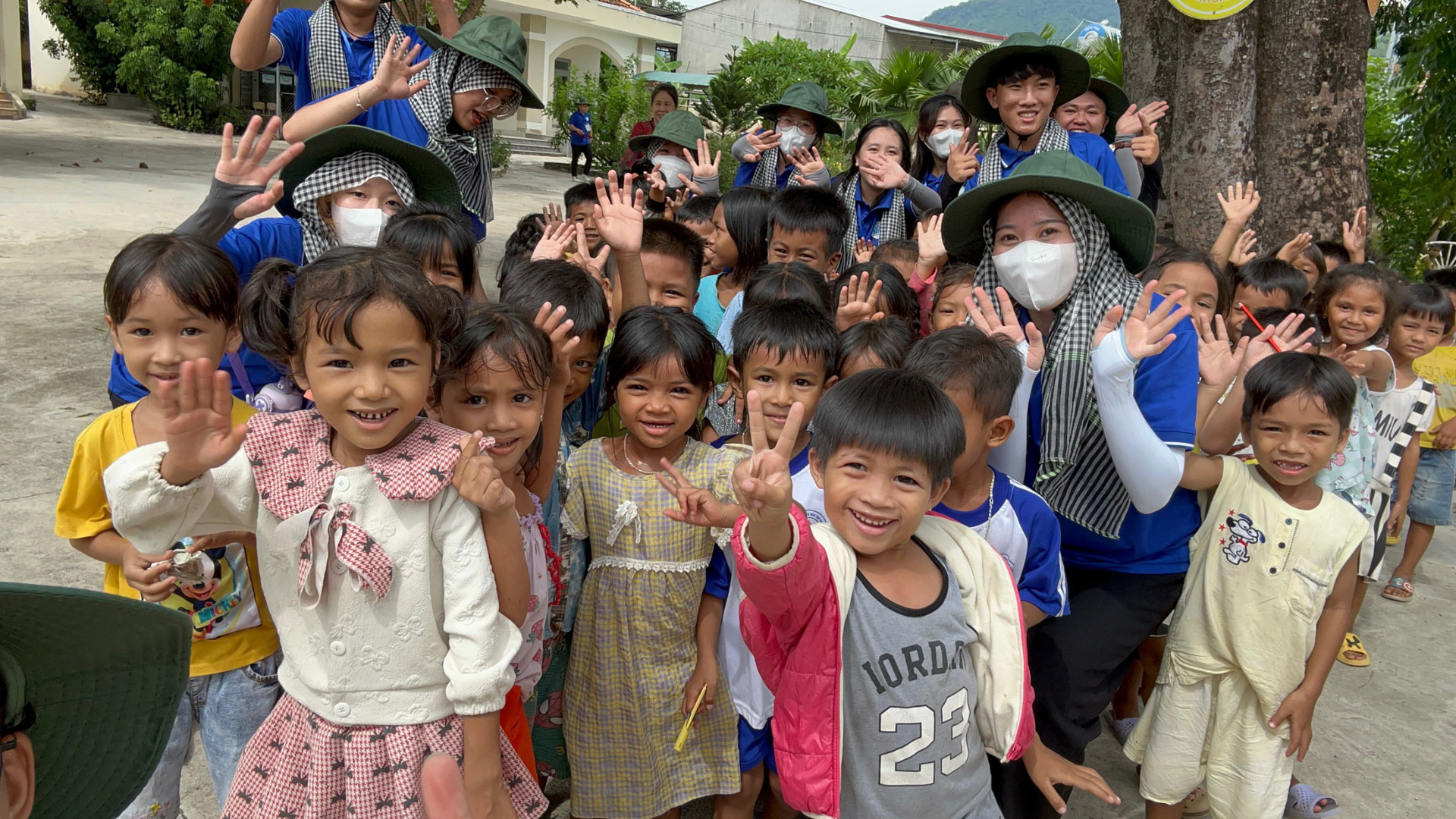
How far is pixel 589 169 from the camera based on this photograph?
21906mm

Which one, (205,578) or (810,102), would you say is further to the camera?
(810,102)

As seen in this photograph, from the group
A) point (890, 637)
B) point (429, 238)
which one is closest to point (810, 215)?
point (429, 238)

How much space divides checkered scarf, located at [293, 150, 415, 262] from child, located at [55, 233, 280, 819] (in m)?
0.70

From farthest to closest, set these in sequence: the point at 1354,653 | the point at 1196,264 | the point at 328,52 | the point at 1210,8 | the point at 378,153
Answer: the point at 1210,8
the point at 1354,653
the point at 328,52
the point at 1196,264
the point at 378,153

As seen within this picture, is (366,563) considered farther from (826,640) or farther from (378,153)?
(378,153)

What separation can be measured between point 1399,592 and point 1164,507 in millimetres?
2833

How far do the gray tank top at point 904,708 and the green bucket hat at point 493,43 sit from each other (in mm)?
2282

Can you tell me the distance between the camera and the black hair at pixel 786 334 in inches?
99.3

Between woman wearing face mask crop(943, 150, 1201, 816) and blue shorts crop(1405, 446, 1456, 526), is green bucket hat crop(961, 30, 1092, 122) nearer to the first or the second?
woman wearing face mask crop(943, 150, 1201, 816)

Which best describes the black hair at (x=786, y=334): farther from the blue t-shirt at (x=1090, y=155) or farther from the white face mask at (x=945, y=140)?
the white face mask at (x=945, y=140)

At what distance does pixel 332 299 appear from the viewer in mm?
1582

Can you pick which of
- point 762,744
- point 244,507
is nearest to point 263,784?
point 244,507

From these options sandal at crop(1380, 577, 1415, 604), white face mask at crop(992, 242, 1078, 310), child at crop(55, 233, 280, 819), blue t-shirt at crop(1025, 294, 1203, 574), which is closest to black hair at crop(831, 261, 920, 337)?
white face mask at crop(992, 242, 1078, 310)

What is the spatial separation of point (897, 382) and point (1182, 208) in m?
4.05
